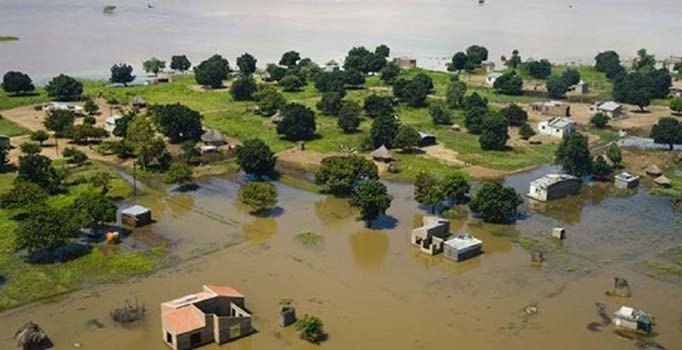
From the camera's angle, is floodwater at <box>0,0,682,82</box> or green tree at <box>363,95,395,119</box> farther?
floodwater at <box>0,0,682,82</box>

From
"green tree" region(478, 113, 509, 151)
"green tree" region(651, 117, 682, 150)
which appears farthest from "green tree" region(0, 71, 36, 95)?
"green tree" region(651, 117, 682, 150)

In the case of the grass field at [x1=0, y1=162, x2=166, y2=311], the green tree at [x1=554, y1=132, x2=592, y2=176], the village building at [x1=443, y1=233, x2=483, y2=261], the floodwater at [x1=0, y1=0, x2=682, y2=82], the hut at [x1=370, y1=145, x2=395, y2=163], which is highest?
the floodwater at [x1=0, y1=0, x2=682, y2=82]

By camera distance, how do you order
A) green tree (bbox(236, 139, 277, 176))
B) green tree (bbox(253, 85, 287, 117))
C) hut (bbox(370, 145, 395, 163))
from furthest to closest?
green tree (bbox(253, 85, 287, 117)) < hut (bbox(370, 145, 395, 163)) < green tree (bbox(236, 139, 277, 176))

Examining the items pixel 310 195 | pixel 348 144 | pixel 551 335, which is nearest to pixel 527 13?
pixel 348 144

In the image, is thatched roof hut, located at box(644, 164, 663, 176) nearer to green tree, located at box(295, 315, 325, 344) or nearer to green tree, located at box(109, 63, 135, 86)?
green tree, located at box(295, 315, 325, 344)

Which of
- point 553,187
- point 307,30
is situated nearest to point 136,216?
point 553,187

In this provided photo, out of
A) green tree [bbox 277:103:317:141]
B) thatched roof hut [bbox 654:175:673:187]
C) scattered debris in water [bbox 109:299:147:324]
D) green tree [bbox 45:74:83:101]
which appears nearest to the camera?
scattered debris in water [bbox 109:299:147:324]
